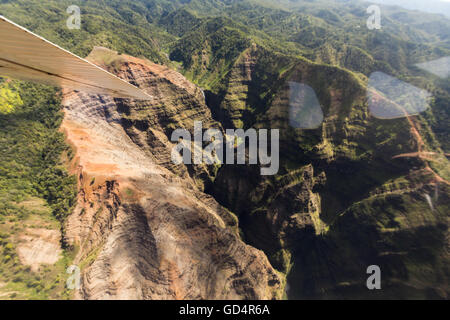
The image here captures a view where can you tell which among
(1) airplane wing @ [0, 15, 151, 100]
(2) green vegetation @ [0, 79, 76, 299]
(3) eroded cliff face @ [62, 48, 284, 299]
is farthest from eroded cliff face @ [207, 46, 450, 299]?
(1) airplane wing @ [0, 15, 151, 100]

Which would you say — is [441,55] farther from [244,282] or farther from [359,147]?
[244,282]

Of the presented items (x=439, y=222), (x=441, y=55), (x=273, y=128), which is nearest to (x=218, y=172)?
(x=273, y=128)

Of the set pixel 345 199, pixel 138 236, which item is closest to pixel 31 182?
pixel 138 236

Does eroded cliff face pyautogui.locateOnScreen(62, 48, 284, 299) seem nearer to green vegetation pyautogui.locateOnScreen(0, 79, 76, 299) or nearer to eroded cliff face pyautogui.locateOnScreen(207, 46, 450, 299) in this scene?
green vegetation pyautogui.locateOnScreen(0, 79, 76, 299)

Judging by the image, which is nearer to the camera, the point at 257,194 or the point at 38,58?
the point at 38,58

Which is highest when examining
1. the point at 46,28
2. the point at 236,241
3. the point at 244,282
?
the point at 46,28

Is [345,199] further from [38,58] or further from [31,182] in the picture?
[31,182]

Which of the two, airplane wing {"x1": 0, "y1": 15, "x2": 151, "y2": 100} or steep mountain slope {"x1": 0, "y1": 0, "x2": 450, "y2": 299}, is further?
steep mountain slope {"x1": 0, "y1": 0, "x2": 450, "y2": 299}

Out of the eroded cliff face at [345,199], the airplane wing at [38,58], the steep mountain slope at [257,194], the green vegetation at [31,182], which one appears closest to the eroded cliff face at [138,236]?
the steep mountain slope at [257,194]

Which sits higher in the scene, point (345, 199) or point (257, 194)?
point (257, 194)

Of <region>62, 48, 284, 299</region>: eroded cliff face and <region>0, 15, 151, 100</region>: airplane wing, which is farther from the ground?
<region>0, 15, 151, 100</region>: airplane wing

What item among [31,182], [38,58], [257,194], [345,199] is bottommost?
[345,199]
